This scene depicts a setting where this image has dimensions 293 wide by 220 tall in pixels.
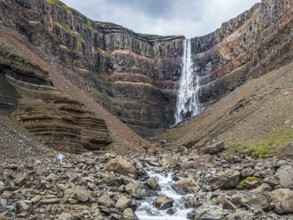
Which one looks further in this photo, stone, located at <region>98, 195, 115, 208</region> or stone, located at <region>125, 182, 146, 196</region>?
stone, located at <region>125, 182, 146, 196</region>

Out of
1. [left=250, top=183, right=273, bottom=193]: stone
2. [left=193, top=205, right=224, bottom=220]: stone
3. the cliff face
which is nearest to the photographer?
[left=193, top=205, right=224, bottom=220]: stone

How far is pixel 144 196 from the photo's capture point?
20016mm

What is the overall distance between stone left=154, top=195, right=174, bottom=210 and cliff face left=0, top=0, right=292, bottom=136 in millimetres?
45959

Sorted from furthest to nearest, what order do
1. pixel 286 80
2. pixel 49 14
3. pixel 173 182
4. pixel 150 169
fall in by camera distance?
pixel 49 14
pixel 286 80
pixel 150 169
pixel 173 182

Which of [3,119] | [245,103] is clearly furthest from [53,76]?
[245,103]

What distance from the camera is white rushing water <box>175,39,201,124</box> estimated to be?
9434 centimetres

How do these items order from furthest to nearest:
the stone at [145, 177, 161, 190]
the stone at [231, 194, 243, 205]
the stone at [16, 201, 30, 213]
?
the stone at [145, 177, 161, 190] < the stone at [231, 194, 243, 205] < the stone at [16, 201, 30, 213]

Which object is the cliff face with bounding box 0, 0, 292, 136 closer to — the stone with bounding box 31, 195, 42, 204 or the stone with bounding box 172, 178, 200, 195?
the stone with bounding box 172, 178, 200, 195

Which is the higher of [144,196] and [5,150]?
[5,150]

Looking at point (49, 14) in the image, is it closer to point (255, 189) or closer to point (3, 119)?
point (3, 119)

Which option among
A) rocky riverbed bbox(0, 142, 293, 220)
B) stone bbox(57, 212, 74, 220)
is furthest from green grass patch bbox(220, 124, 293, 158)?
stone bbox(57, 212, 74, 220)

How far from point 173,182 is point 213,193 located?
406 cm

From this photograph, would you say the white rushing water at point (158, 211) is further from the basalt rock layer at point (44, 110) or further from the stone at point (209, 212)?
the basalt rock layer at point (44, 110)

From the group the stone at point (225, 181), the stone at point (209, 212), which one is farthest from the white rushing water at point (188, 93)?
Answer: the stone at point (209, 212)
